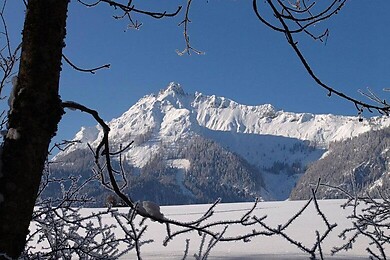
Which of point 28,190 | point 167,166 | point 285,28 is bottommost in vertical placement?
point 28,190

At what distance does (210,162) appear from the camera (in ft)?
566

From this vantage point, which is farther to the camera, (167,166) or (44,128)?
(167,166)

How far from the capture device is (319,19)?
1.39 meters

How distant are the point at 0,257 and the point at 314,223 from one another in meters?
6.39

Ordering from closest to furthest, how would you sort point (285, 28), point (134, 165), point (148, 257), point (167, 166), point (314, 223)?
point (285, 28)
point (148, 257)
point (314, 223)
point (167, 166)
point (134, 165)

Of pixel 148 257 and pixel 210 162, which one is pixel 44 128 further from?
pixel 210 162

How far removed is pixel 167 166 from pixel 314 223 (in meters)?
163

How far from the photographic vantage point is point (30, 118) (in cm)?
83

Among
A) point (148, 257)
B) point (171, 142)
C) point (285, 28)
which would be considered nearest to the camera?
point (285, 28)

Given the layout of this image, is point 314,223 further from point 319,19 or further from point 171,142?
point 171,142

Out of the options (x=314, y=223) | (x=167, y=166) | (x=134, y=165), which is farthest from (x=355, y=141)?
(x=314, y=223)

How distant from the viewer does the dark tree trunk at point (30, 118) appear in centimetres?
78

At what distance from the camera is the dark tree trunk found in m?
0.78

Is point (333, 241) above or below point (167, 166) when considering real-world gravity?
below
